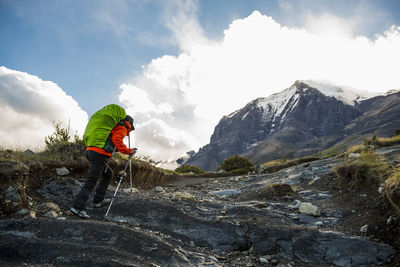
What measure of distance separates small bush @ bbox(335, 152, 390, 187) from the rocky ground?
50 cm

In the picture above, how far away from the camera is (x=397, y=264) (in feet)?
12.4

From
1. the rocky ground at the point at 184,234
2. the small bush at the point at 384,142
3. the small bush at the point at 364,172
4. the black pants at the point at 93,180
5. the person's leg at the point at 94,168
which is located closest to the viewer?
the rocky ground at the point at 184,234

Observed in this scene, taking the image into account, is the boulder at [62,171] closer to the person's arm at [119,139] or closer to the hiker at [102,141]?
the hiker at [102,141]

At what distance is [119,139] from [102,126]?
52 cm

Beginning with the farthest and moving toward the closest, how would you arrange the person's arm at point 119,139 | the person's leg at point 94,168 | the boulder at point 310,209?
the boulder at point 310,209 → the person's arm at point 119,139 → the person's leg at point 94,168

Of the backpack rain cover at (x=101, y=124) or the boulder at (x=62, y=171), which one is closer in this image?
the backpack rain cover at (x=101, y=124)

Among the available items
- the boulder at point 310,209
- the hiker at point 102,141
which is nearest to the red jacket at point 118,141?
the hiker at point 102,141

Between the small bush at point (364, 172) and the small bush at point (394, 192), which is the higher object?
the small bush at point (364, 172)

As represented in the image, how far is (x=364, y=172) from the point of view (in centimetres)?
831

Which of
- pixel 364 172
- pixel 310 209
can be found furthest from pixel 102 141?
pixel 364 172

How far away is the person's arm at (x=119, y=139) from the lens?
6.06 metres

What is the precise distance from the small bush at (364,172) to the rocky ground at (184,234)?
0.50m

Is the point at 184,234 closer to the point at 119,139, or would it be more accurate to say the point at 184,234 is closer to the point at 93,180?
the point at 93,180

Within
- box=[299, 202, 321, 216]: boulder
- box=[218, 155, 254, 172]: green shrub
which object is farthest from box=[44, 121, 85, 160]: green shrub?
box=[218, 155, 254, 172]: green shrub
